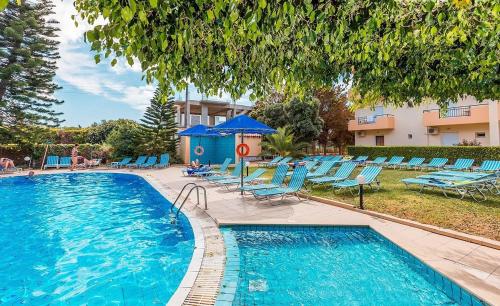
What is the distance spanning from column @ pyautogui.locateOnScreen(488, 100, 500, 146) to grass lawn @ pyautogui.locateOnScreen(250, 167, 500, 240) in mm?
15916

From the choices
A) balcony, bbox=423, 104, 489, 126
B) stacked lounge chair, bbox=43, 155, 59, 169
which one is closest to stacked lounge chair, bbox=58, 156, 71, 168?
stacked lounge chair, bbox=43, 155, 59, 169

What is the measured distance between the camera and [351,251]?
16.6 ft

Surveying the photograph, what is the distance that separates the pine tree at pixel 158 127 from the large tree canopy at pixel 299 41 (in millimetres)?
19844

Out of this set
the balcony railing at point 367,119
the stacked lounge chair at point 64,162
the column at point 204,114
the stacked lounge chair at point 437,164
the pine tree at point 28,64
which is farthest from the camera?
the column at point 204,114

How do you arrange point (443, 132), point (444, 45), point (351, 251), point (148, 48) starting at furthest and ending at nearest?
point (443, 132) → point (351, 251) → point (444, 45) → point (148, 48)

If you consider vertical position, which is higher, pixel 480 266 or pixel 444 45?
pixel 444 45

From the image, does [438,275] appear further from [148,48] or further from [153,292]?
[148,48]

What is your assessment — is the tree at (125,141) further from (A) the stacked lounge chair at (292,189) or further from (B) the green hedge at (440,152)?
(B) the green hedge at (440,152)

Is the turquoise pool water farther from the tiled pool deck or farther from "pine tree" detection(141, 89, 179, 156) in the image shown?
"pine tree" detection(141, 89, 179, 156)

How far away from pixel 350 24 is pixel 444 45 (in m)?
2.29

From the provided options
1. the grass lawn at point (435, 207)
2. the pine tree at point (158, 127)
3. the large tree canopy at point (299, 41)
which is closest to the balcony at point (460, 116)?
the grass lawn at point (435, 207)

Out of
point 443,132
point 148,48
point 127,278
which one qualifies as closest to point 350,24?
point 148,48

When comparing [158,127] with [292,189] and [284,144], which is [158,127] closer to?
[284,144]

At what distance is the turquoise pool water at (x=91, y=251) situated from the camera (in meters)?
3.98
